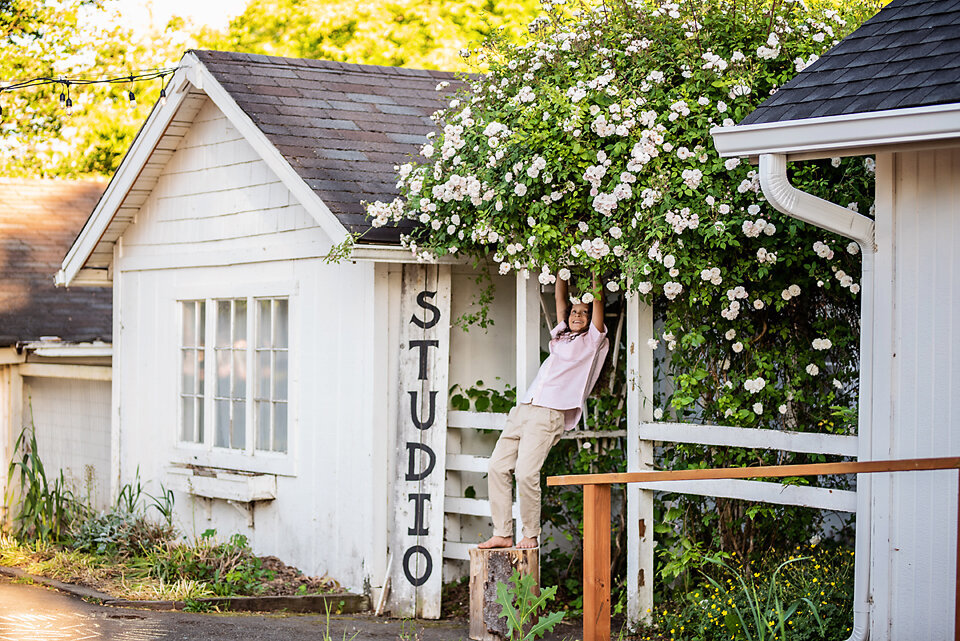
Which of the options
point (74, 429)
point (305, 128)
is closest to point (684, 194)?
point (305, 128)

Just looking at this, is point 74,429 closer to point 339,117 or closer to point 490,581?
point 339,117

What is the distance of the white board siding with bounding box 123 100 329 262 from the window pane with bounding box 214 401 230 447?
4.06 feet

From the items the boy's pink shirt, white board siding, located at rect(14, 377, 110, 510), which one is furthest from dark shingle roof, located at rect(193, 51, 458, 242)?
white board siding, located at rect(14, 377, 110, 510)

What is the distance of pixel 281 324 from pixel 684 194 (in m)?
4.14

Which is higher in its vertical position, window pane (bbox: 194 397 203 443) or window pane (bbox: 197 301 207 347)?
window pane (bbox: 197 301 207 347)

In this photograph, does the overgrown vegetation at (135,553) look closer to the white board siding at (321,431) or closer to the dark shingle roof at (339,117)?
the white board siding at (321,431)

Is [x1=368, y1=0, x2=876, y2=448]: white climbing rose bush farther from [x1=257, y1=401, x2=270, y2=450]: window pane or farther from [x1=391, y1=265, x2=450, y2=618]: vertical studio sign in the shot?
[x1=257, y1=401, x2=270, y2=450]: window pane

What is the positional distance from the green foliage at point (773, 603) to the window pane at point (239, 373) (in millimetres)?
4210

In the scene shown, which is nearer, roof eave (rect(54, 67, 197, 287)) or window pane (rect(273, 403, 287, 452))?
window pane (rect(273, 403, 287, 452))

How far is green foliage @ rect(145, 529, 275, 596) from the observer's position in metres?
9.14

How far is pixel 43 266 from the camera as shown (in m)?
15.3

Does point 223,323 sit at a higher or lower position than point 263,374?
higher

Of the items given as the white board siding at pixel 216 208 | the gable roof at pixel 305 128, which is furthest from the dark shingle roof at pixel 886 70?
the white board siding at pixel 216 208

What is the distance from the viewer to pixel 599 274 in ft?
24.1
